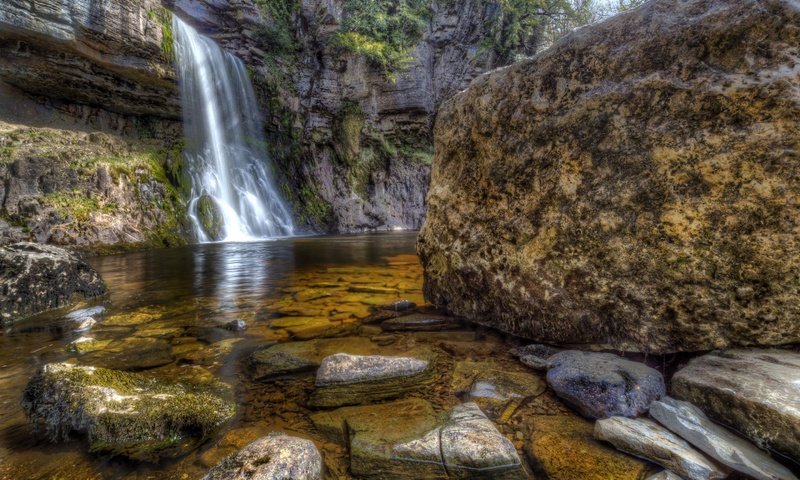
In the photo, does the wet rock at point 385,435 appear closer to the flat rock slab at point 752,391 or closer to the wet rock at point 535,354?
the wet rock at point 535,354

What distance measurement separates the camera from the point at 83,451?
153 cm

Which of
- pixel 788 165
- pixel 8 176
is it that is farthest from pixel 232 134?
pixel 788 165

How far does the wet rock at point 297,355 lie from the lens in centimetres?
232

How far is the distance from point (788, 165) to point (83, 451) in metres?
3.40

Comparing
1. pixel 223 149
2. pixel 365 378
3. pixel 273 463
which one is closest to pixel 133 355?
pixel 365 378

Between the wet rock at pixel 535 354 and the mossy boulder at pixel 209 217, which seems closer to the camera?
the wet rock at pixel 535 354

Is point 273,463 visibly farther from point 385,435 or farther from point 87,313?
point 87,313

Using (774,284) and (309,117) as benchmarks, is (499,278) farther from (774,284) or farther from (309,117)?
(309,117)

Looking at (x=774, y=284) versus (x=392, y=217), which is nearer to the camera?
(x=774, y=284)

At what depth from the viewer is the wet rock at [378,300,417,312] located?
356cm

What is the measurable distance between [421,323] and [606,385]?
1.57 m

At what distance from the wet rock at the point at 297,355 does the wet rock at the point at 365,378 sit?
12.3 inches

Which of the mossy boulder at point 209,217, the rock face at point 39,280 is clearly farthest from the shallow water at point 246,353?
the mossy boulder at point 209,217

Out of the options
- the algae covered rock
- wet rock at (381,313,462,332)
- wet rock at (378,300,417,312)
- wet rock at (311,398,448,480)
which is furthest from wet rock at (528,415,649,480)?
wet rock at (378,300,417,312)
